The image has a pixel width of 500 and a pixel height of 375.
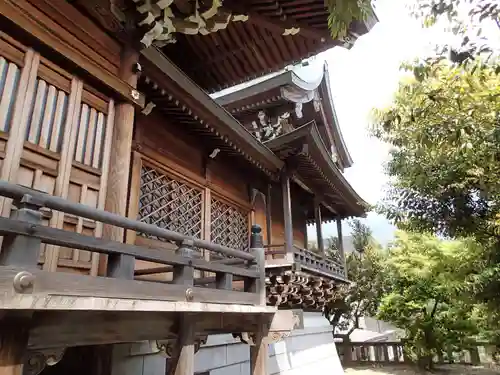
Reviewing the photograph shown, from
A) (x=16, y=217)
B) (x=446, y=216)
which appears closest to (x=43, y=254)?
(x=16, y=217)

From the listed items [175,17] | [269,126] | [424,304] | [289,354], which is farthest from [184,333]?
[424,304]

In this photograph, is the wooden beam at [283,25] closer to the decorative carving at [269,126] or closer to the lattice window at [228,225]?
the lattice window at [228,225]

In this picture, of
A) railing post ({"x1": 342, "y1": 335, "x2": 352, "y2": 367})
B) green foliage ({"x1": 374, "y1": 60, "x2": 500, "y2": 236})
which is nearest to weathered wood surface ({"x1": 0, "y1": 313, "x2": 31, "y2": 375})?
green foliage ({"x1": 374, "y1": 60, "x2": 500, "y2": 236})

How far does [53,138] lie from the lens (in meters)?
4.00

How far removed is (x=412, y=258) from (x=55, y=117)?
15.7m

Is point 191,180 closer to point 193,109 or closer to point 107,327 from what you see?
point 193,109

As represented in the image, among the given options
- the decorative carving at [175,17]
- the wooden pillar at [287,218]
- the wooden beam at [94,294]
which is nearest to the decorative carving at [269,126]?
the wooden pillar at [287,218]

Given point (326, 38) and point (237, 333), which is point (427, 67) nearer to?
point (326, 38)

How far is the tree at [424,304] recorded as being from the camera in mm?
15945

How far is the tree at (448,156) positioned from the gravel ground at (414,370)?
8.32 metres

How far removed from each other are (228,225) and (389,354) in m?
16.4

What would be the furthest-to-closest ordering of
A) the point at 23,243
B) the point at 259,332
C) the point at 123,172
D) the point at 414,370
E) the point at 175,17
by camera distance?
1. the point at 414,370
2. the point at 259,332
3. the point at 175,17
4. the point at 123,172
5. the point at 23,243

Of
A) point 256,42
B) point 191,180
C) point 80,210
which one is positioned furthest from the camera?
point 191,180

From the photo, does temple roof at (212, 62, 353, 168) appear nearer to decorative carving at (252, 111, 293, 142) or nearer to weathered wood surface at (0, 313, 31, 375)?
decorative carving at (252, 111, 293, 142)
